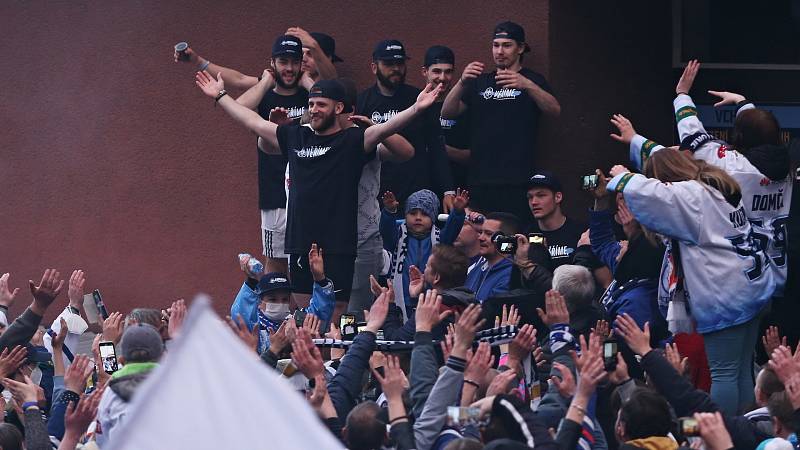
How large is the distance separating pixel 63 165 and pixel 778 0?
652 centimetres

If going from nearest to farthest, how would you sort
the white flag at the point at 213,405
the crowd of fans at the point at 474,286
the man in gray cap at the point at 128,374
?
the white flag at the point at 213,405, the man in gray cap at the point at 128,374, the crowd of fans at the point at 474,286

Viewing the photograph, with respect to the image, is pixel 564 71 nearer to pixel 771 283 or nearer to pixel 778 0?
pixel 778 0

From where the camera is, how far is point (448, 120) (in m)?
12.3

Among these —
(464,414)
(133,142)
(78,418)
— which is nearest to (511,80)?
(133,142)

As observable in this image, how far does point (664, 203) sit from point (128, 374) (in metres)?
3.21

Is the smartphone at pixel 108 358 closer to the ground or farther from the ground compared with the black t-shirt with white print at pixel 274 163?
closer to the ground

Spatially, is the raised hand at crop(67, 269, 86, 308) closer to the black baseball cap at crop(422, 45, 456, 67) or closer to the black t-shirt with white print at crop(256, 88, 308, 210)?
the black t-shirt with white print at crop(256, 88, 308, 210)

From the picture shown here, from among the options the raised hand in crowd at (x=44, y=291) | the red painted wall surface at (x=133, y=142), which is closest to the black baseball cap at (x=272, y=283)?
the raised hand in crowd at (x=44, y=291)

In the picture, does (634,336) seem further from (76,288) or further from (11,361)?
(76,288)

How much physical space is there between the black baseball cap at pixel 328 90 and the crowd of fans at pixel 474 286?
1 cm

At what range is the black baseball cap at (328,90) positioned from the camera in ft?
36.3

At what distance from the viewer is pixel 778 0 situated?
14.0 m

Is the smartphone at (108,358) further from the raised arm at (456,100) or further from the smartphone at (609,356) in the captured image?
the raised arm at (456,100)

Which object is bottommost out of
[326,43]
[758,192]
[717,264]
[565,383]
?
[565,383]
